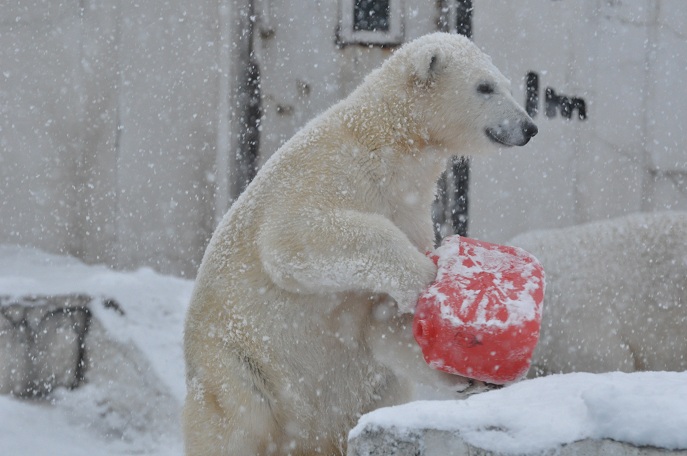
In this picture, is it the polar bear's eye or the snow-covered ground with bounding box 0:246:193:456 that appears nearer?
the polar bear's eye

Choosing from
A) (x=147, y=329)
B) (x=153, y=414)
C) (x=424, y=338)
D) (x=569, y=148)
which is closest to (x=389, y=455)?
(x=424, y=338)

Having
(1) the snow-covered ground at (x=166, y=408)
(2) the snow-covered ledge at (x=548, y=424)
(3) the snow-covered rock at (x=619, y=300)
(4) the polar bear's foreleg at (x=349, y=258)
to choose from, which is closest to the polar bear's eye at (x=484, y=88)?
(4) the polar bear's foreleg at (x=349, y=258)

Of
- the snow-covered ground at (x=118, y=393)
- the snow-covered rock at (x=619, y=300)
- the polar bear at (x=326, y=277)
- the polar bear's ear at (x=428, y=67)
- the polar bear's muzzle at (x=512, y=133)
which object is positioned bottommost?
the snow-covered ground at (x=118, y=393)

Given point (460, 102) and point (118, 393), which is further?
point (118, 393)

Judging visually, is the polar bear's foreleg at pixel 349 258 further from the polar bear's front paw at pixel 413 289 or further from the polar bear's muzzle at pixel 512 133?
the polar bear's muzzle at pixel 512 133

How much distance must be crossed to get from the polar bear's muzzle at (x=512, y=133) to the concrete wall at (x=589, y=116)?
11.6ft

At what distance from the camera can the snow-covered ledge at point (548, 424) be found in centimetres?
151

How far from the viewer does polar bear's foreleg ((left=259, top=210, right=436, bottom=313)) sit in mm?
2469

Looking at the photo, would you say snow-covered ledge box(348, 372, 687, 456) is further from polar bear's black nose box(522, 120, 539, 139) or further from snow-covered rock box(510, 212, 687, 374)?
snow-covered rock box(510, 212, 687, 374)

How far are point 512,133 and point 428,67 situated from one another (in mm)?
347

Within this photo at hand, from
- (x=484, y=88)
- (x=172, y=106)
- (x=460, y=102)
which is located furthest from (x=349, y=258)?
(x=172, y=106)

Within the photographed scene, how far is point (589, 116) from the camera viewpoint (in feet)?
23.2

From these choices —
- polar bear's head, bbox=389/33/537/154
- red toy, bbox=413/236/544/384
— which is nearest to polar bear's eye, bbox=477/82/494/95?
polar bear's head, bbox=389/33/537/154

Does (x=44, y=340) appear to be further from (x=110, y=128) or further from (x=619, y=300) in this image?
(x=619, y=300)
